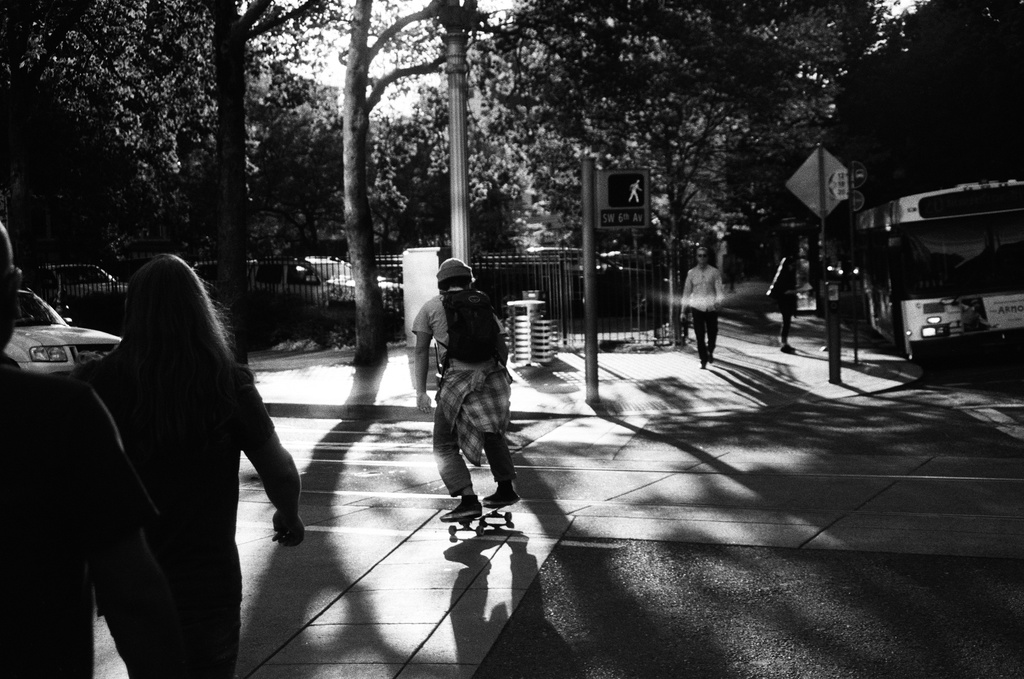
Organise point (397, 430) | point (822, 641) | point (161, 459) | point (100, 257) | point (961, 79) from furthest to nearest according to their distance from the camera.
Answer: point (100, 257) < point (961, 79) < point (397, 430) < point (822, 641) < point (161, 459)

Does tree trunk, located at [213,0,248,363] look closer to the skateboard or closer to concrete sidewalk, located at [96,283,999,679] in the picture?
concrete sidewalk, located at [96,283,999,679]

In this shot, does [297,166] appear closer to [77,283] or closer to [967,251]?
[77,283]

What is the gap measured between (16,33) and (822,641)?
2010 centimetres

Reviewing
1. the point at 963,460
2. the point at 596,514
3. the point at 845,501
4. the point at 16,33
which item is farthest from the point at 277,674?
the point at 16,33

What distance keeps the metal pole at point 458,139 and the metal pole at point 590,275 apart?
57.0 inches

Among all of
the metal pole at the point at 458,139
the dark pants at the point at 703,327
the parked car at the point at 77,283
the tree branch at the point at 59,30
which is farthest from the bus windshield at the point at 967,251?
the parked car at the point at 77,283

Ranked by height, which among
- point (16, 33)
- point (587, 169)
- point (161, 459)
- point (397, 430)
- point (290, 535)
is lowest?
point (397, 430)

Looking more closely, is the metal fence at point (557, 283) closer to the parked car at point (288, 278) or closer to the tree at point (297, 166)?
the parked car at point (288, 278)

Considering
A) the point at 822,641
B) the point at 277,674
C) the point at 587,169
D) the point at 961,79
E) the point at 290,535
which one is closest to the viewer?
the point at 290,535

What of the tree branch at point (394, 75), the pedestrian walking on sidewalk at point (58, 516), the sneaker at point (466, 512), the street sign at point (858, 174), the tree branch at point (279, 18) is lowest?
the sneaker at point (466, 512)

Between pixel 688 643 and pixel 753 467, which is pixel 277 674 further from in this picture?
pixel 753 467

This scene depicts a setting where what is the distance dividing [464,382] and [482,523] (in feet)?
2.83

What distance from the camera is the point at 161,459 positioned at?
333cm

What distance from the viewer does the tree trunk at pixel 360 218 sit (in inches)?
730
